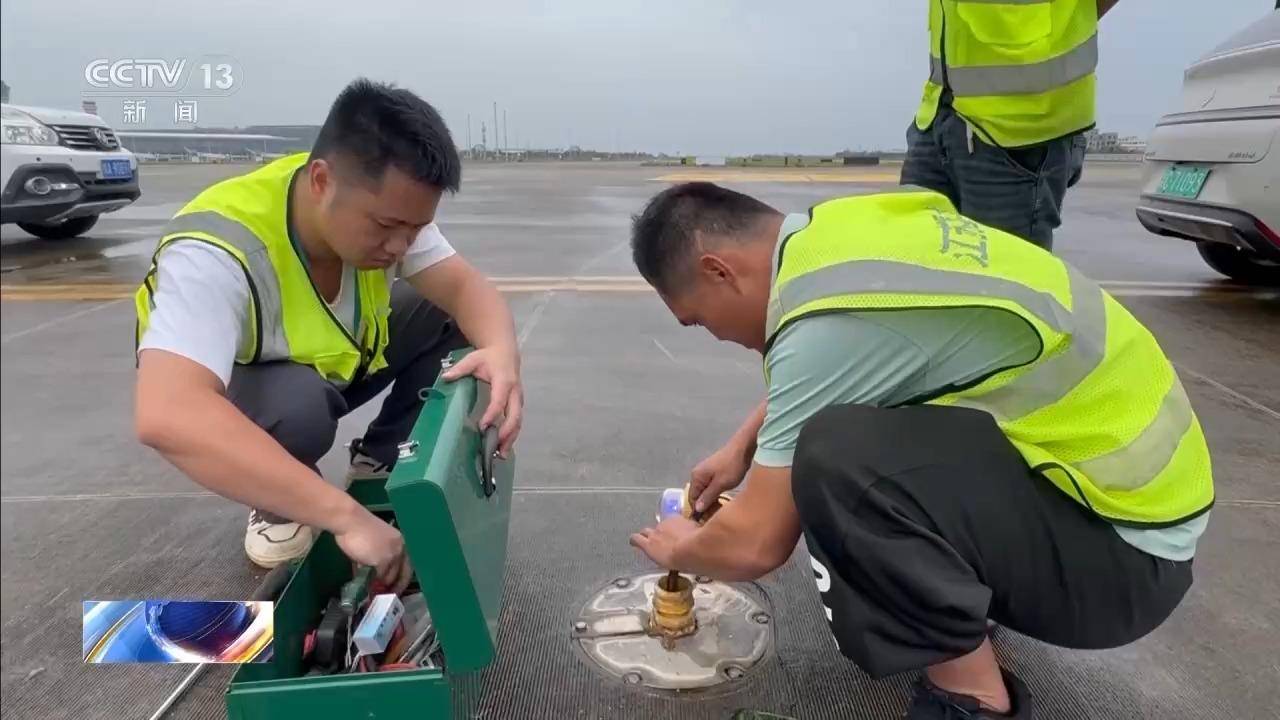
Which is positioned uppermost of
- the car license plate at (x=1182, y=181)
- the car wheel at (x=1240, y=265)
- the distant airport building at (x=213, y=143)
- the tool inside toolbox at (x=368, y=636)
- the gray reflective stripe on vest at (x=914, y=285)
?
the gray reflective stripe on vest at (x=914, y=285)

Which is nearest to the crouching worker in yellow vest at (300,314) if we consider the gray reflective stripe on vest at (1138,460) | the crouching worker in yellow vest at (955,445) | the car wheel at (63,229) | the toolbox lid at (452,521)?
the toolbox lid at (452,521)

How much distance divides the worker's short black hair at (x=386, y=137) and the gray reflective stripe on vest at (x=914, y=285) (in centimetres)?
77

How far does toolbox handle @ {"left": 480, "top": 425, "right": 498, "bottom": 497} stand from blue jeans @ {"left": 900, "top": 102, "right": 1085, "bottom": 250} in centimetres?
143

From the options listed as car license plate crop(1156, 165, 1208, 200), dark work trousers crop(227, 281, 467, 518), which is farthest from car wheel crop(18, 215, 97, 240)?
car license plate crop(1156, 165, 1208, 200)

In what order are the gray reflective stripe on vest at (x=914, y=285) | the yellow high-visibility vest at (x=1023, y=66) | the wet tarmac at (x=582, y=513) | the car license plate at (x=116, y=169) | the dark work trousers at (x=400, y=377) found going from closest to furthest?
the gray reflective stripe on vest at (x=914, y=285) → the wet tarmac at (x=582, y=513) → the dark work trousers at (x=400, y=377) → the yellow high-visibility vest at (x=1023, y=66) → the car license plate at (x=116, y=169)

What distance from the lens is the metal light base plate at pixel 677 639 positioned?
1.58m

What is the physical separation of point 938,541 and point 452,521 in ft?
2.25

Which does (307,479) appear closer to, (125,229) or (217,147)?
(217,147)

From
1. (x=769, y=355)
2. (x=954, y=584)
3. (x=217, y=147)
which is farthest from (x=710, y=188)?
(x=217, y=147)

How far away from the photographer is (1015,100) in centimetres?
213

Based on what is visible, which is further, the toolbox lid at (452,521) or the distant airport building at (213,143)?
the distant airport building at (213,143)

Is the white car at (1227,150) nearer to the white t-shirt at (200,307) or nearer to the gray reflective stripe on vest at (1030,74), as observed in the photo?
the gray reflective stripe on vest at (1030,74)

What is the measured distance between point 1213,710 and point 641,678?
1006 millimetres

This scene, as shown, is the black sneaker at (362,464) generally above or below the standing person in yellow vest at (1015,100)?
below
